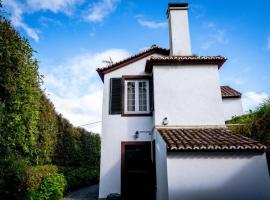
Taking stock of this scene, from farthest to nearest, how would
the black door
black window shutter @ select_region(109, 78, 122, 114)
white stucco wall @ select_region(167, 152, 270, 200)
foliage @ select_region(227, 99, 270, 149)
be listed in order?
black window shutter @ select_region(109, 78, 122, 114) → the black door → foliage @ select_region(227, 99, 270, 149) → white stucco wall @ select_region(167, 152, 270, 200)

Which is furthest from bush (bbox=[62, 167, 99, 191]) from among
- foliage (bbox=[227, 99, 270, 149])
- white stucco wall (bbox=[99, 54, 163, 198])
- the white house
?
foliage (bbox=[227, 99, 270, 149])

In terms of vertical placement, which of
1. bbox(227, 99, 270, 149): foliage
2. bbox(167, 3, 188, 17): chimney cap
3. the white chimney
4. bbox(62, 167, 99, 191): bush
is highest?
bbox(167, 3, 188, 17): chimney cap

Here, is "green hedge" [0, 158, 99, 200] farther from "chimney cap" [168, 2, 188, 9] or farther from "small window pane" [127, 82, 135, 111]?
"chimney cap" [168, 2, 188, 9]

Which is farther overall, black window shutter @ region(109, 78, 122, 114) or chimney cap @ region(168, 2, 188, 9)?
chimney cap @ region(168, 2, 188, 9)

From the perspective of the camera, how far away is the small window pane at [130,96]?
1168 cm

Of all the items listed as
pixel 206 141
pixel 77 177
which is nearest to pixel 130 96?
pixel 206 141

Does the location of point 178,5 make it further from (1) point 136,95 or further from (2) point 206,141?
(2) point 206,141

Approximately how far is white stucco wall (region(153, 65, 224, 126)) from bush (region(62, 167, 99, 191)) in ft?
25.0

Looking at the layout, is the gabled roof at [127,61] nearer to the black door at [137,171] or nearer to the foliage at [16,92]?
the foliage at [16,92]

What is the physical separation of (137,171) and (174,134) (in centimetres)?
317

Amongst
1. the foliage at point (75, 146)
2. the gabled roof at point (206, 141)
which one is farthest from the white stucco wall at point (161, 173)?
the foliage at point (75, 146)

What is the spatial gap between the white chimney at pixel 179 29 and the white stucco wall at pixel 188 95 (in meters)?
1.28

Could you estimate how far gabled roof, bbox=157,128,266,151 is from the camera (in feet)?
24.2

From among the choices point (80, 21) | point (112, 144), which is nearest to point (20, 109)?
point (112, 144)
